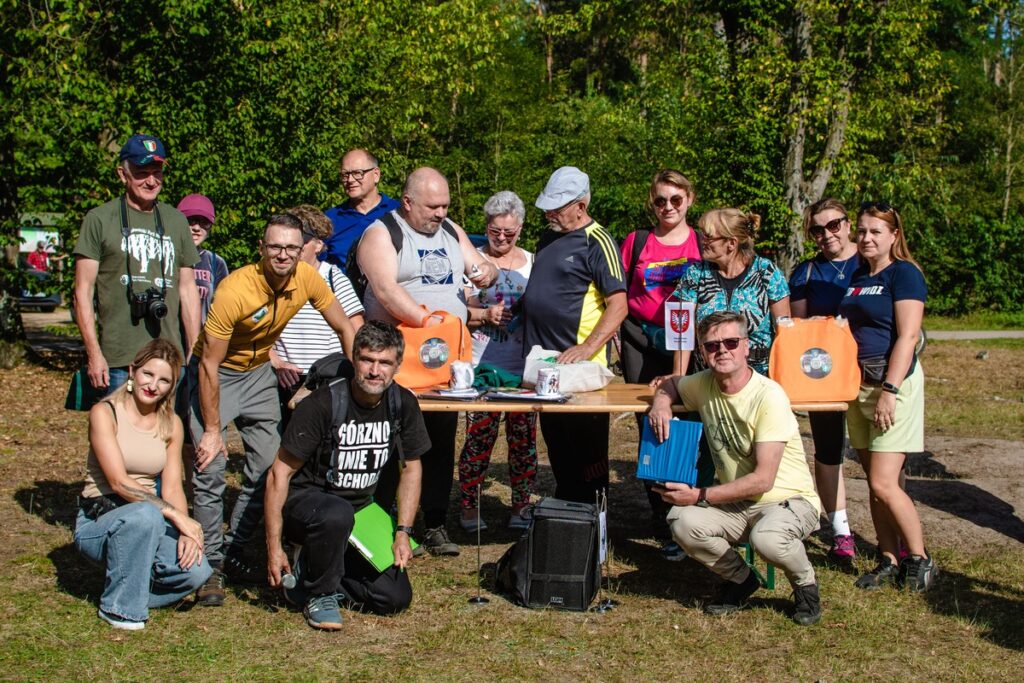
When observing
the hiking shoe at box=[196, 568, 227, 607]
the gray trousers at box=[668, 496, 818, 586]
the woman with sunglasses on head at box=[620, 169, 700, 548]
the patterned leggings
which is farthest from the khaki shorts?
the hiking shoe at box=[196, 568, 227, 607]

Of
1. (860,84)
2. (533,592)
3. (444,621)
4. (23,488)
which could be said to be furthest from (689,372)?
(860,84)

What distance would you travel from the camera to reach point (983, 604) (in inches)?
191

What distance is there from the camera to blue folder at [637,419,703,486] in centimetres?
472

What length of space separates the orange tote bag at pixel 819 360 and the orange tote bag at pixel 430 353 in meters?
1.54

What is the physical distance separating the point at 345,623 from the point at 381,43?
34.9 ft

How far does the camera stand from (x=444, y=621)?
4582 mm

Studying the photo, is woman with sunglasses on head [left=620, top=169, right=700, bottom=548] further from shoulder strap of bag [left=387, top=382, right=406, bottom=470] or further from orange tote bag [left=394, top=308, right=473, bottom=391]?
shoulder strap of bag [left=387, top=382, right=406, bottom=470]

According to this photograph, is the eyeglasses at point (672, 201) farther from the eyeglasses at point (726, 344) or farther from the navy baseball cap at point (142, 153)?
the navy baseball cap at point (142, 153)

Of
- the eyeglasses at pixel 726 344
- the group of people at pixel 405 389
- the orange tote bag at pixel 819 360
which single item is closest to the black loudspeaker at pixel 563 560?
the group of people at pixel 405 389

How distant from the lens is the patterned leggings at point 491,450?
19.1 ft

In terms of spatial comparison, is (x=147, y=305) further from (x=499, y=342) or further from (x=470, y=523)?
(x=470, y=523)

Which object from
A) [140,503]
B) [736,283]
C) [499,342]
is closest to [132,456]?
[140,503]

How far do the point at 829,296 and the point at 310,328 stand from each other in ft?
8.43

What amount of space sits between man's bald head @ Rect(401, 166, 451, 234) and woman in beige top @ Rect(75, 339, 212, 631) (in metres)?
1.43
